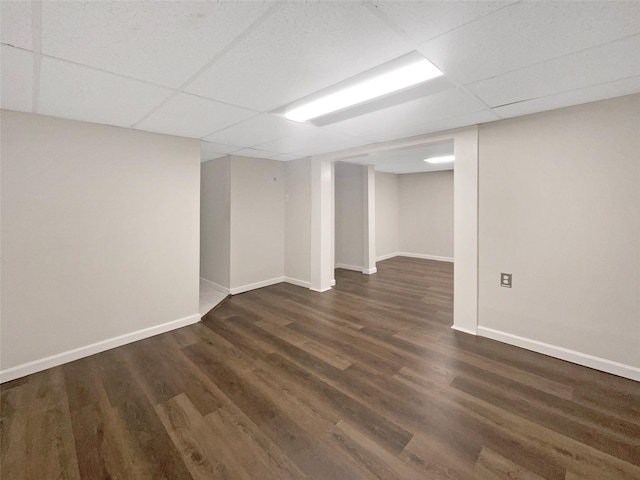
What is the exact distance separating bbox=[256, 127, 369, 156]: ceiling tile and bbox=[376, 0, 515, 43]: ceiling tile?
5.96 ft

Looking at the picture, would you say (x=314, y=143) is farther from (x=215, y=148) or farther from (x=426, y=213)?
(x=426, y=213)

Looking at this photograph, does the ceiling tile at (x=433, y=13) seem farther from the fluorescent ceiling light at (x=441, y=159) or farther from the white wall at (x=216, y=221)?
the fluorescent ceiling light at (x=441, y=159)

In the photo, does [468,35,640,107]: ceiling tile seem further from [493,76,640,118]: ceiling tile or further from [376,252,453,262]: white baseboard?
[376,252,453,262]: white baseboard

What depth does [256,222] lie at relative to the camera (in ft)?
16.1

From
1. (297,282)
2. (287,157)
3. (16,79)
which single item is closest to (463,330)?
(297,282)

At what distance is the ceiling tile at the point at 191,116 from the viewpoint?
7.45 ft

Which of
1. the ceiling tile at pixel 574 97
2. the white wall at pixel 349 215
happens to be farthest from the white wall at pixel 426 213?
the ceiling tile at pixel 574 97

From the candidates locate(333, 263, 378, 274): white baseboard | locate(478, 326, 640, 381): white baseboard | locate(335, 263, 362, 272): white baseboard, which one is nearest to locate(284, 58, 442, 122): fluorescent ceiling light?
locate(478, 326, 640, 381): white baseboard

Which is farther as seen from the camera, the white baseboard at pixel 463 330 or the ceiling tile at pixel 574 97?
the white baseboard at pixel 463 330

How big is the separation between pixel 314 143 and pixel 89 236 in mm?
2811

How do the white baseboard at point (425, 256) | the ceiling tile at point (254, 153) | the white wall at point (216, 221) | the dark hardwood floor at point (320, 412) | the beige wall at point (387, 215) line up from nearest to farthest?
1. the dark hardwood floor at point (320, 412)
2. the ceiling tile at point (254, 153)
3. the white wall at point (216, 221)
4. the white baseboard at point (425, 256)
5. the beige wall at point (387, 215)

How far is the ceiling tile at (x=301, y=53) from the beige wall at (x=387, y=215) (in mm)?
5641

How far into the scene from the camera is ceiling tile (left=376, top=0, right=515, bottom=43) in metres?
1.19

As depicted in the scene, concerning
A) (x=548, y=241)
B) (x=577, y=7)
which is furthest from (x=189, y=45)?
(x=548, y=241)
